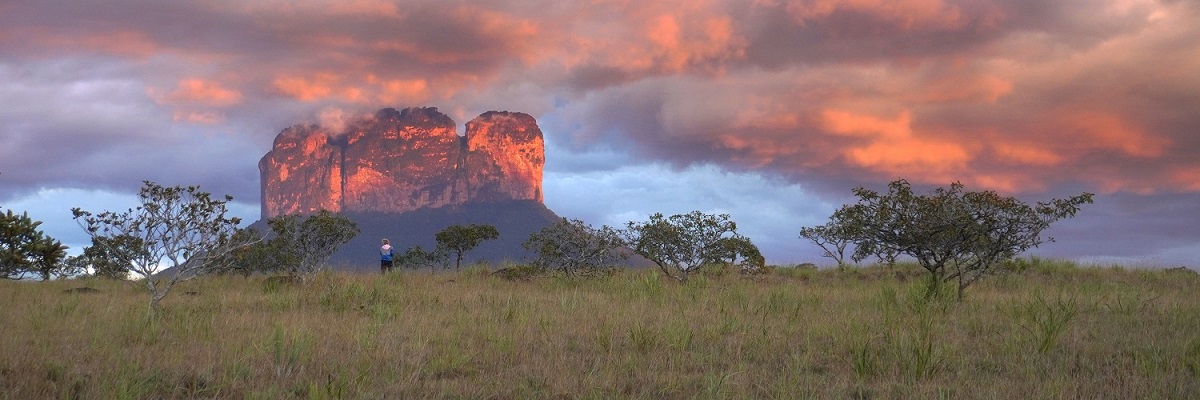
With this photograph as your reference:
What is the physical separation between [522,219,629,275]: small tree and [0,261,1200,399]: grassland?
776cm

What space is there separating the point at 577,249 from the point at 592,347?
Answer: 1456cm

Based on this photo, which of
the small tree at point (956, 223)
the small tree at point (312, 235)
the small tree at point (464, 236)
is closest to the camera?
the small tree at point (956, 223)

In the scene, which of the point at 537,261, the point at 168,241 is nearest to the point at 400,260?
the point at 537,261

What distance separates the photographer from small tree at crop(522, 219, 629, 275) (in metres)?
23.6

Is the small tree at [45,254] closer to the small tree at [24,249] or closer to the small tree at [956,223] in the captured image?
the small tree at [24,249]

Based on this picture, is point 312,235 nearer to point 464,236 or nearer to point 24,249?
point 24,249

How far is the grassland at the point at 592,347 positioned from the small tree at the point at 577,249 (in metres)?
7.76

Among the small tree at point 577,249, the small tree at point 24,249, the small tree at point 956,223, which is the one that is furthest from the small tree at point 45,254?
the small tree at point 956,223

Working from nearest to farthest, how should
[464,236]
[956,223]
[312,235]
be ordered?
[956,223], [312,235], [464,236]

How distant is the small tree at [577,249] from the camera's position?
23.6m

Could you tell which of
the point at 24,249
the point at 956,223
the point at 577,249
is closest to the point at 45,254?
the point at 24,249

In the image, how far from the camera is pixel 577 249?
24156 mm

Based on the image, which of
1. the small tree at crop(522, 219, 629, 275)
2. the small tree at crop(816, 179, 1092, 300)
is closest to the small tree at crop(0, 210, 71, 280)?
the small tree at crop(522, 219, 629, 275)

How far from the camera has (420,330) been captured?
10.5m
